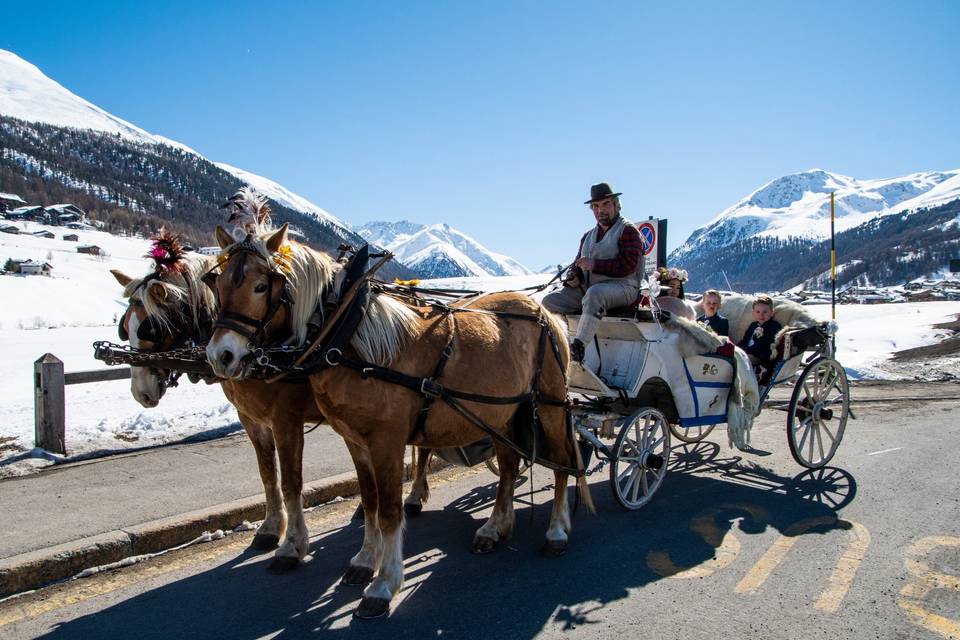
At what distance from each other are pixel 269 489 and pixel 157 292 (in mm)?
1629

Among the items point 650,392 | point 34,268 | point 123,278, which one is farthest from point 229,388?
point 34,268

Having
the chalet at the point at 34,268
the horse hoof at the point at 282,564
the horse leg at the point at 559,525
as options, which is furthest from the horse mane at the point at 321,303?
the chalet at the point at 34,268

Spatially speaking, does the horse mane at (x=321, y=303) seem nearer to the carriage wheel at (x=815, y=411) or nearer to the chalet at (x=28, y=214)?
the carriage wheel at (x=815, y=411)

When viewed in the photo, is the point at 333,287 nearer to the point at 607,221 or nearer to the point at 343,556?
the point at 343,556

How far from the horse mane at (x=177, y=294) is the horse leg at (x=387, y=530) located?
6.48 feet

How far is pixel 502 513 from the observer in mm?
4758

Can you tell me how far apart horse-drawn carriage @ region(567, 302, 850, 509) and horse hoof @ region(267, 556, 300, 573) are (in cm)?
238

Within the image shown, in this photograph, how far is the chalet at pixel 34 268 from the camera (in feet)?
188

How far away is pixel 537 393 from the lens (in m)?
4.60

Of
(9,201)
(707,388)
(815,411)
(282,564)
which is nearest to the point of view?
(282,564)

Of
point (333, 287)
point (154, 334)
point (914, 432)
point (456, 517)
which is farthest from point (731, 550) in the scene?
point (914, 432)

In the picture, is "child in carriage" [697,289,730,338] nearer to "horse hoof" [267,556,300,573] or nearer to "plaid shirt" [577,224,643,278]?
"plaid shirt" [577,224,643,278]

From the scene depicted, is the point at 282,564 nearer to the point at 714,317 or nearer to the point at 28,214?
the point at 714,317

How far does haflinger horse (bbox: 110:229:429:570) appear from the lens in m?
4.25
